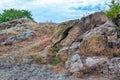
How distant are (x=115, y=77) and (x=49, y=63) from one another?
4.10m

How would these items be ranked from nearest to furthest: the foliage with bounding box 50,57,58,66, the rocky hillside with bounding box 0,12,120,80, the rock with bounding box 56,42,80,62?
the rocky hillside with bounding box 0,12,120,80 → the rock with bounding box 56,42,80,62 → the foliage with bounding box 50,57,58,66

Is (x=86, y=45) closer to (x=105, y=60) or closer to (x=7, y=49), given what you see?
(x=105, y=60)

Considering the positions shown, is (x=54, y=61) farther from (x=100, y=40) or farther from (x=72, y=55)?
(x=100, y=40)

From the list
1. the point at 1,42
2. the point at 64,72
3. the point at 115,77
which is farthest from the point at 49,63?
the point at 1,42

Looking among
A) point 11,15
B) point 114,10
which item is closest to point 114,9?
point 114,10

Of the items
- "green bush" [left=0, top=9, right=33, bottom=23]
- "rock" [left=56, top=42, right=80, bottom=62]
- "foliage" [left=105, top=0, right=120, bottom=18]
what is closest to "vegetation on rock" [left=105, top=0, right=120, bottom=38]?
"foliage" [left=105, top=0, right=120, bottom=18]

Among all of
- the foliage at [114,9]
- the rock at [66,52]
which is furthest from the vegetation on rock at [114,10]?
the rock at [66,52]

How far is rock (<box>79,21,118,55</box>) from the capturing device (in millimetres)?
15836

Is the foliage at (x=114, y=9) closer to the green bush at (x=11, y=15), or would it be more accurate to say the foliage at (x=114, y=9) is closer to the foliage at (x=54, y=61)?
the foliage at (x=54, y=61)

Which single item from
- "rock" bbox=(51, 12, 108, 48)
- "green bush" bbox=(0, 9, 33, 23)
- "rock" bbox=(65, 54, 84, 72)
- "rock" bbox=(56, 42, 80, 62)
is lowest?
"rock" bbox=(65, 54, 84, 72)

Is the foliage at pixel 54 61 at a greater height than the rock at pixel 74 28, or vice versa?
the rock at pixel 74 28

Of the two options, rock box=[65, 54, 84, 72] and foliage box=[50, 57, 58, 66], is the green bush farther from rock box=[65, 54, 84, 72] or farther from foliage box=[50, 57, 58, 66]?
rock box=[65, 54, 84, 72]

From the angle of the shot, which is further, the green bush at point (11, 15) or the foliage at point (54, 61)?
the green bush at point (11, 15)

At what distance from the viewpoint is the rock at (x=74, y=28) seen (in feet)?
58.2
